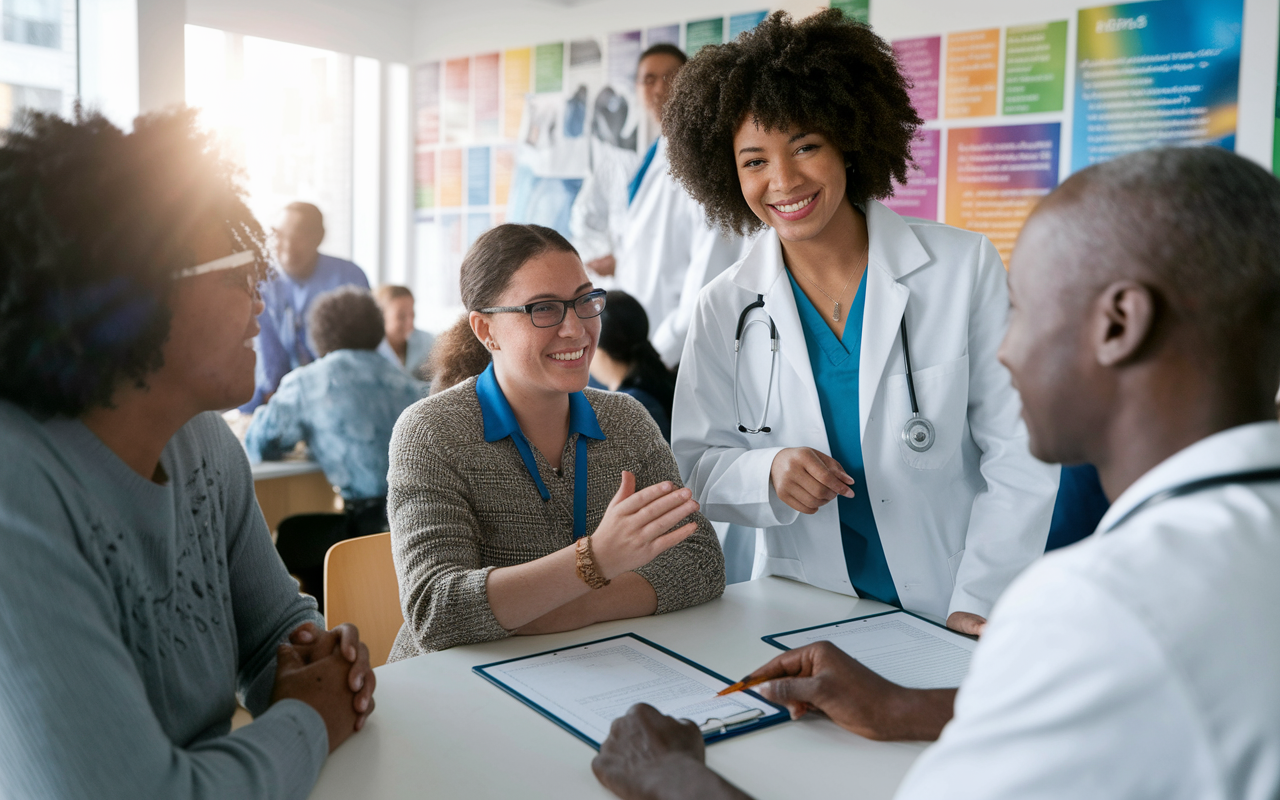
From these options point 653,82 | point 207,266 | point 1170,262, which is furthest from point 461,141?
point 1170,262

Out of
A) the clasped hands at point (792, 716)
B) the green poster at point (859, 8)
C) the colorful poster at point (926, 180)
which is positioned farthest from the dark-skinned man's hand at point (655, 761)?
the green poster at point (859, 8)

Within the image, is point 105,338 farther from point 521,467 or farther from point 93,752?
point 521,467

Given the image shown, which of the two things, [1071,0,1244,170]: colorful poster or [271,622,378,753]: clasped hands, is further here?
[1071,0,1244,170]: colorful poster

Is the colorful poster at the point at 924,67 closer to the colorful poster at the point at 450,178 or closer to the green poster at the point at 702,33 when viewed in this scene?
the green poster at the point at 702,33

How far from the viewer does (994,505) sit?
68.9 inches

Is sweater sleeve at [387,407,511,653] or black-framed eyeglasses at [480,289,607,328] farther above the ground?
black-framed eyeglasses at [480,289,607,328]

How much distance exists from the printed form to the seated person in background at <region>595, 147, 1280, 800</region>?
532 millimetres

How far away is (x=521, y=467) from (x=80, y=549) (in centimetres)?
88

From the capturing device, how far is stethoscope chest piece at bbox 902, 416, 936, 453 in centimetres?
177

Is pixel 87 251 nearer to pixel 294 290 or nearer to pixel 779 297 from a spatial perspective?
pixel 779 297

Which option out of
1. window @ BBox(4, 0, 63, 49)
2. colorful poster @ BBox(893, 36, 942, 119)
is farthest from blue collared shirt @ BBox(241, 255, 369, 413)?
colorful poster @ BBox(893, 36, 942, 119)

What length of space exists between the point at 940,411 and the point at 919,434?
7 centimetres

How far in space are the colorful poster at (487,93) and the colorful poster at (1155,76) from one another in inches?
131

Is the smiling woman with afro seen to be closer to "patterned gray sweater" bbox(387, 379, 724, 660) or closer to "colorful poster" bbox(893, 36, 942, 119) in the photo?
"patterned gray sweater" bbox(387, 379, 724, 660)
